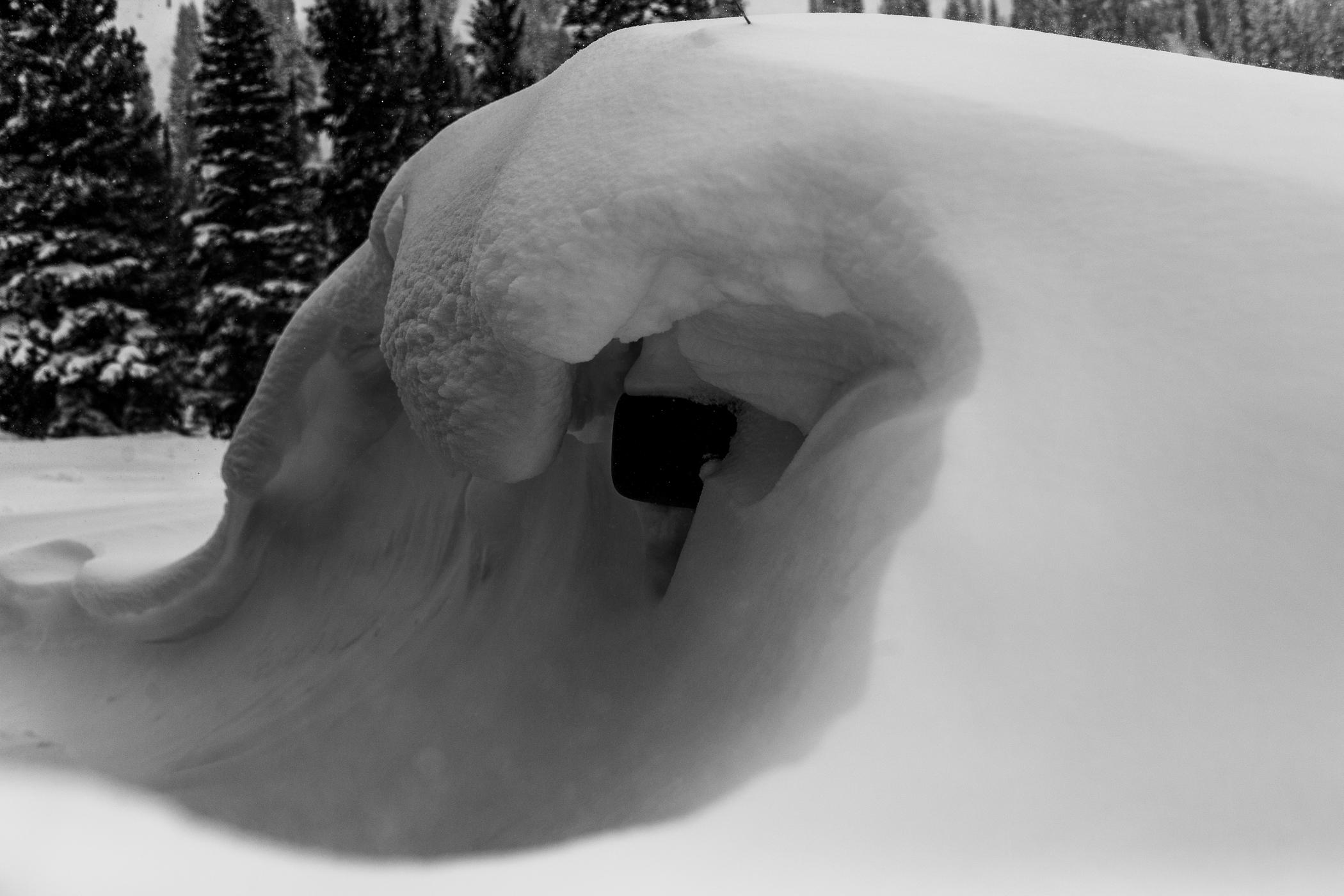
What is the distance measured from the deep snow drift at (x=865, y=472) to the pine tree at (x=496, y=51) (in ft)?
46.1

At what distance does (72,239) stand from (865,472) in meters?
12.7

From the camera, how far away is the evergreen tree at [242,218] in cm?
1426

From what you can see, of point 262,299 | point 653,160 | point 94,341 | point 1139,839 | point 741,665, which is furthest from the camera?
point 262,299

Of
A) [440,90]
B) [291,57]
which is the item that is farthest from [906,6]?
[291,57]

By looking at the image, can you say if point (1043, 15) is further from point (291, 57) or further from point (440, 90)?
point (291, 57)

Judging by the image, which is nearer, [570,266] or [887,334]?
[887,334]

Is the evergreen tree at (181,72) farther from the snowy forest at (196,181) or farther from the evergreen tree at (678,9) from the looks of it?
the evergreen tree at (678,9)

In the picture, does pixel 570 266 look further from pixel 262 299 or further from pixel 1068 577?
pixel 262 299

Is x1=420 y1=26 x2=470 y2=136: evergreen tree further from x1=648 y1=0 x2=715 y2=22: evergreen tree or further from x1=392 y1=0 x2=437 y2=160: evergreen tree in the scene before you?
x1=648 y1=0 x2=715 y2=22: evergreen tree

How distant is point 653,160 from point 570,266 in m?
0.28

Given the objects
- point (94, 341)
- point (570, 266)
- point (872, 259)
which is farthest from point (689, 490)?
point (94, 341)

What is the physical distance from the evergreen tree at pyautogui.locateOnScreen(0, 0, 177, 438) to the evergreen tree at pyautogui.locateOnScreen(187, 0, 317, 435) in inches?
63.2

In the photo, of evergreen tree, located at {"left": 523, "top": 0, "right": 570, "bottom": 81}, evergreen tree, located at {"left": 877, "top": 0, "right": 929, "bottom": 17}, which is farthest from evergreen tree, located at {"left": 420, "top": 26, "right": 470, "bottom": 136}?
evergreen tree, located at {"left": 877, "top": 0, "right": 929, "bottom": 17}

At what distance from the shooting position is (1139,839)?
1.00 meters
